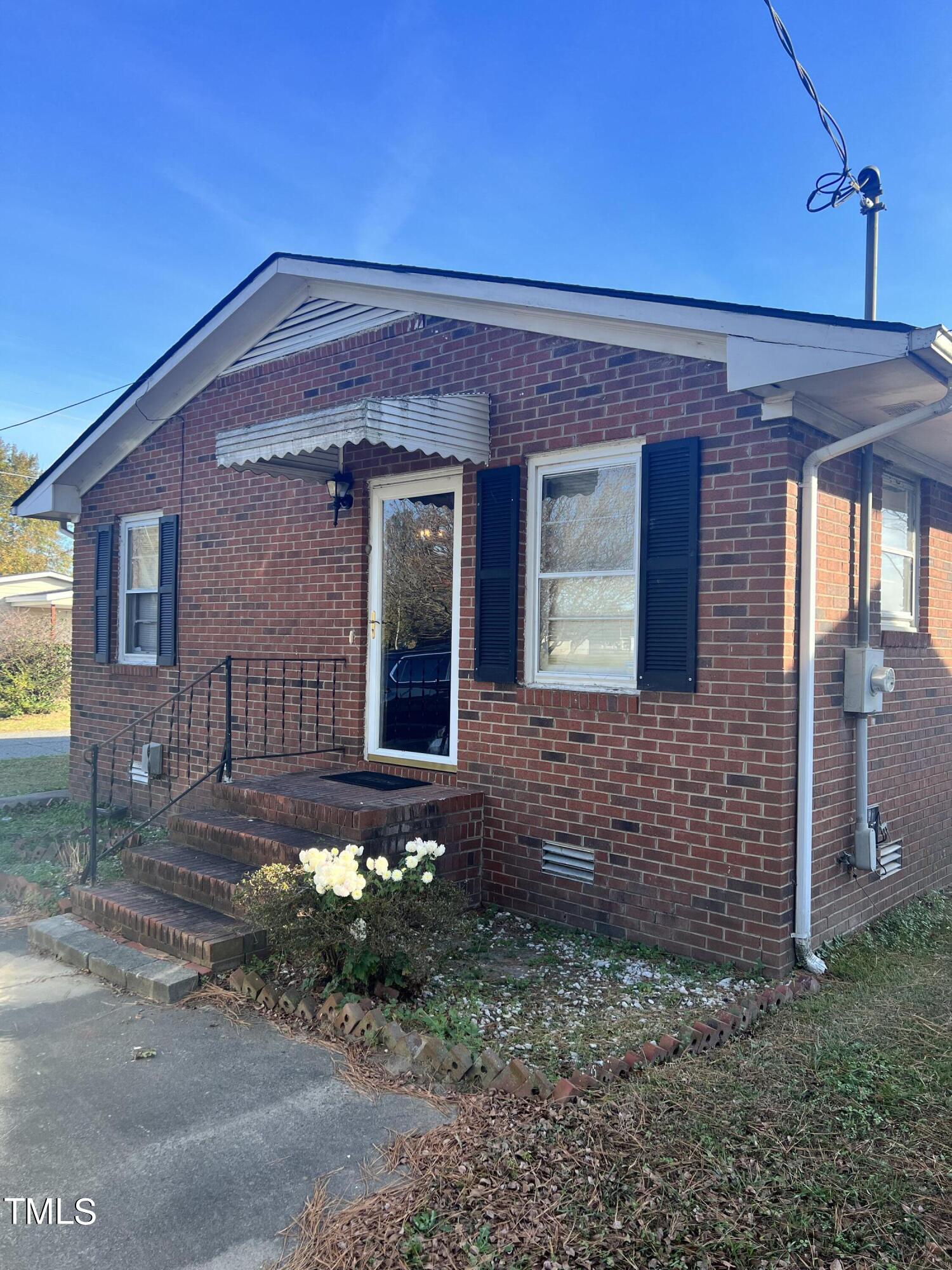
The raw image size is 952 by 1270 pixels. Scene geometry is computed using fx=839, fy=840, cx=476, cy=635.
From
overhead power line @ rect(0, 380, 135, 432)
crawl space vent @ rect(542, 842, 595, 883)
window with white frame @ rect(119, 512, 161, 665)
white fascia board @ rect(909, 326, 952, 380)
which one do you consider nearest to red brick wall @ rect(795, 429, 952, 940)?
white fascia board @ rect(909, 326, 952, 380)

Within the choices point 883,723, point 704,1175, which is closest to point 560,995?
point 704,1175

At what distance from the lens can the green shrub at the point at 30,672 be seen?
19781 mm

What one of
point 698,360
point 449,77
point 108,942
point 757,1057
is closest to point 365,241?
point 449,77

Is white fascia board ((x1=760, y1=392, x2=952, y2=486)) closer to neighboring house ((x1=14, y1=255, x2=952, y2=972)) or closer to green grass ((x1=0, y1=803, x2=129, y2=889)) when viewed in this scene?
neighboring house ((x1=14, y1=255, x2=952, y2=972))

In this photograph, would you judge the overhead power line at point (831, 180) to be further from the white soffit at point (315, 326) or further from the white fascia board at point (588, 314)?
the white soffit at point (315, 326)

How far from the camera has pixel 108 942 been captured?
4.71 meters

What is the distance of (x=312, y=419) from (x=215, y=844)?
9.18 ft

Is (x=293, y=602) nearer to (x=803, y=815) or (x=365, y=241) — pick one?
(x=803, y=815)

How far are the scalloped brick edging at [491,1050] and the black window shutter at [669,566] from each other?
5.29 ft

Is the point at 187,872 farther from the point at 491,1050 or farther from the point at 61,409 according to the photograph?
the point at 61,409

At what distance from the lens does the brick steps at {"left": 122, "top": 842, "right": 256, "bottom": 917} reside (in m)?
4.86

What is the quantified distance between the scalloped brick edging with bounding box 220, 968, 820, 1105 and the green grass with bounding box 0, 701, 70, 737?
1528 cm

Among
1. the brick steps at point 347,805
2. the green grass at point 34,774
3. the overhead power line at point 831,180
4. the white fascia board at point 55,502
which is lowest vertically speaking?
the green grass at point 34,774

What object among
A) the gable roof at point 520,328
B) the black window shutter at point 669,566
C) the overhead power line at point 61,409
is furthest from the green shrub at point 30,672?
the black window shutter at point 669,566
